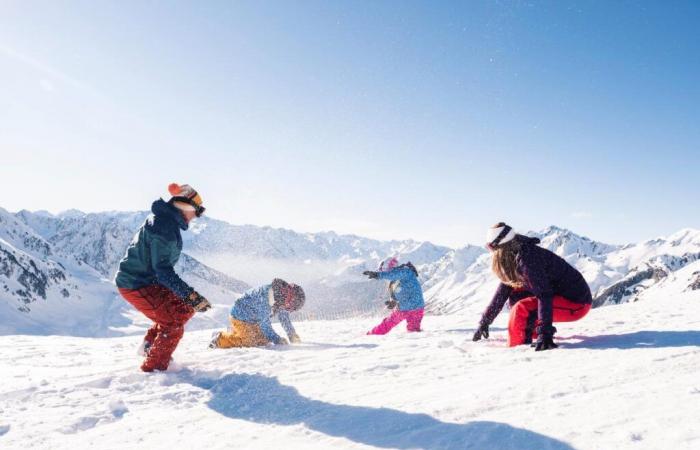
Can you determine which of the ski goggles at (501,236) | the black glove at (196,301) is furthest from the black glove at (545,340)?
the black glove at (196,301)

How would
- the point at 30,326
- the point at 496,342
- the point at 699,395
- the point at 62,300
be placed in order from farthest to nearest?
the point at 62,300 → the point at 30,326 → the point at 496,342 → the point at 699,395

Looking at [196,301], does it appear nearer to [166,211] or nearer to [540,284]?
[166,211]

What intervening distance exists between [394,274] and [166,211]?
18.8 feet

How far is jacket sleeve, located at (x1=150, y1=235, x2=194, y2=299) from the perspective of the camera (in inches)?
228

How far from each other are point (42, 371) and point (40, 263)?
575ft

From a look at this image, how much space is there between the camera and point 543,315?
245 inches

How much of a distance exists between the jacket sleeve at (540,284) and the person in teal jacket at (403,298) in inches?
160

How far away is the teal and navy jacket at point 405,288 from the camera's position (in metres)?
10.4

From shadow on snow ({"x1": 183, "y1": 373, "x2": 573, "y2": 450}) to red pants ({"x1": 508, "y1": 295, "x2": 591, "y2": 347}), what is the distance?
335 centimetres

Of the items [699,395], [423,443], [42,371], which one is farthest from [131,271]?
[699,395]

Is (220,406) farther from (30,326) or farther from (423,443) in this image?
(30,326)

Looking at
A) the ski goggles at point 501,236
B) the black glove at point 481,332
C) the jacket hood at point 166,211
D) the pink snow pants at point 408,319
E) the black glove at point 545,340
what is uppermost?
the jacket hood at point 166,211

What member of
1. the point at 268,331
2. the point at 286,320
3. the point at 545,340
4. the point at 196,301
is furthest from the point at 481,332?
the point at 196,301

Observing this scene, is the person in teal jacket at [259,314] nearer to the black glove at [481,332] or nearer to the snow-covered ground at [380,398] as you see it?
the snow-covered ground at [380,398]
